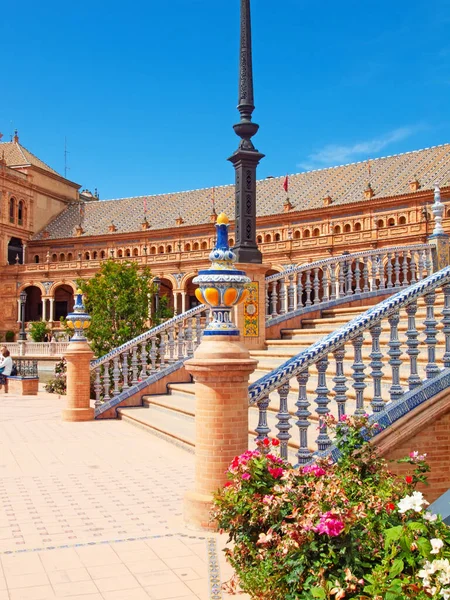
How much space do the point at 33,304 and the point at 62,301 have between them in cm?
316

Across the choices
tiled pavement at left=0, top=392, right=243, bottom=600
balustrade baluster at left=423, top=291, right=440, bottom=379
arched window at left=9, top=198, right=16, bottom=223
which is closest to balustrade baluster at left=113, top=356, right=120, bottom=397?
tiled pavement at left=0, top=392, right=243, bottom=600

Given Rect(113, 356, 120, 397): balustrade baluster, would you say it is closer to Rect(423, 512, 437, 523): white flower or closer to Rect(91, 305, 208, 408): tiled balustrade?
Rect(91, 305, 208, 408): tiled balustrade

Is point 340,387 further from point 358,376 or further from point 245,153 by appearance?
point 245,153

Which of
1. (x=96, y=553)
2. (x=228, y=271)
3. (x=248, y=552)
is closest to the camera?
(x=248, y=552)

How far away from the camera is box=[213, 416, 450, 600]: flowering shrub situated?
2547mm

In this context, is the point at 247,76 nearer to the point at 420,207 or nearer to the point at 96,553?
the point at 96,553

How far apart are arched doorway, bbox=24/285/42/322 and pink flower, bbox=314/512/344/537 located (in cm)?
5960

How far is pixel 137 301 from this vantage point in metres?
18.6

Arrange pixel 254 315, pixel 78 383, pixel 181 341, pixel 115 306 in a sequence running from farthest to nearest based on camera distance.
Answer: pixel 115 306 < pixel 181 341 < pixel 78 383 < pixel 254 315

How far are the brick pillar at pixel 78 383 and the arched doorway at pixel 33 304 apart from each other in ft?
165

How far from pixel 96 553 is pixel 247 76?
7.63 meters

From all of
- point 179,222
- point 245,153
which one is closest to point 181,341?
point 245,153

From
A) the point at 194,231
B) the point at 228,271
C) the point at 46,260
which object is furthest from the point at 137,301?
the point at 46,260

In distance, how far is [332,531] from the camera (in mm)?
2801
